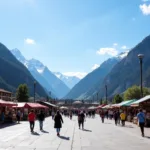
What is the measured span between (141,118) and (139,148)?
7179 mm

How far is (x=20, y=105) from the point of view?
54969 mm

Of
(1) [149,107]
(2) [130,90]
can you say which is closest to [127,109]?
(1) [149,107]

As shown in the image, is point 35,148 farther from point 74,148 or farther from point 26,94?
point 26,94

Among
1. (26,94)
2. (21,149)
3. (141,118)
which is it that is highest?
(26,94)

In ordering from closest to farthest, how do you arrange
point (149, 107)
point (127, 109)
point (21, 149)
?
point (21, 149), point (149, 107), point (127, 109)

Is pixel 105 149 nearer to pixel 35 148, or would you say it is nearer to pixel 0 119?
pixel 35 148

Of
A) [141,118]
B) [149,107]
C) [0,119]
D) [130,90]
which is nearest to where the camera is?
[141,118]

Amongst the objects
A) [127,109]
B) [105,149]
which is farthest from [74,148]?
[127,109]

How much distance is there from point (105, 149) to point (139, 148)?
1667mm

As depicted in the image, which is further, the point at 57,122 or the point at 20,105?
the point at 20,105

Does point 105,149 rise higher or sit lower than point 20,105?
lower

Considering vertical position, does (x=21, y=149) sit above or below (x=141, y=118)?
below

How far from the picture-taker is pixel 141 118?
2330 cm

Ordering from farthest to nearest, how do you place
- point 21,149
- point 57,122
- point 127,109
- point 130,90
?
point 130,90
point 127,109
point 57,122
point 21,149
